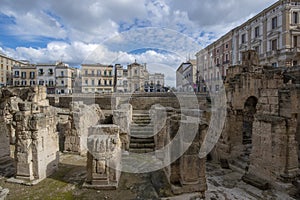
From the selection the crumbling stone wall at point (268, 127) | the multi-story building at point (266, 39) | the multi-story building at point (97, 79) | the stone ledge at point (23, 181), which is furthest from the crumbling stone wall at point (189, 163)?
the multi-story building at point (97, 79)

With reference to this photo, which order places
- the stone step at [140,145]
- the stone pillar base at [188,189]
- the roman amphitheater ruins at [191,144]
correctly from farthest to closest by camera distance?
the stone step at [140,145], the roman amphitheater ruins at [191,144], the stone pillar base at [188,189]

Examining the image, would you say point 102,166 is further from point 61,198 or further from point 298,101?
point 298,101

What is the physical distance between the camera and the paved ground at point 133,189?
14.2ft

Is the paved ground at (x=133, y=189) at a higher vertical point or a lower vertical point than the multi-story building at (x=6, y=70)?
lower

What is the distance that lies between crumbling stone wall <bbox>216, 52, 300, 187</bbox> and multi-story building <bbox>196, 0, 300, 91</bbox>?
285 inches

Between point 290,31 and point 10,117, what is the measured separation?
2340 centimetres

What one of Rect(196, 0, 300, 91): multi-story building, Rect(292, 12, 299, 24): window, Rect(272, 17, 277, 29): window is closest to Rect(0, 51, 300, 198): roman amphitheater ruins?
Rect(196, 0, 300, 91): multi-story building

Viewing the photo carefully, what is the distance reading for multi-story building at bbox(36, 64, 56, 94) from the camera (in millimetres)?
34875

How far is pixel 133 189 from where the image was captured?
4680 millimetres

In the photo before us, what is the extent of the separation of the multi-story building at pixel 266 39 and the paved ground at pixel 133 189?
9872 mm

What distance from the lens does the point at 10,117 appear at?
27.5 feet

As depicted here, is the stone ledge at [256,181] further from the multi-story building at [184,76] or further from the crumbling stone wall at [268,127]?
the multi-story building at [184,76]

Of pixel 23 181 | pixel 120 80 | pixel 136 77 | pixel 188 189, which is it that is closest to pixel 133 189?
pixel 188 189

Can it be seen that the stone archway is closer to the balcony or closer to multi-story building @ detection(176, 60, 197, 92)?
multi-story building @ detection(176, 60, 197, 92)
